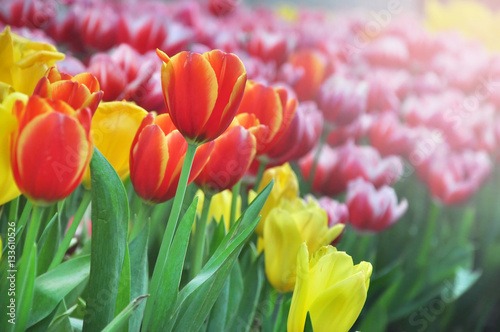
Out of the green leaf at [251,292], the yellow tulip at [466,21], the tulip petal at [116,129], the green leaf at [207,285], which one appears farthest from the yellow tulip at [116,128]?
the yellow tulip at [466,21]

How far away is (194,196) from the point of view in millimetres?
657

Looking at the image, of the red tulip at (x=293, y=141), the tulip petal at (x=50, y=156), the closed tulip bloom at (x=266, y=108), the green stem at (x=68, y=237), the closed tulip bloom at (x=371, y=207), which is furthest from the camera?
the closed tulip bloom at (x=371, y=207)

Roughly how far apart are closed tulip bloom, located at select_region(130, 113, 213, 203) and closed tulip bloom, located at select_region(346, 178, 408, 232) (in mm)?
492

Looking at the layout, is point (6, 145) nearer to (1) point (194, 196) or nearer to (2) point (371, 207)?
(1) point (194, 196)

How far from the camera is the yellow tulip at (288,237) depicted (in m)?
0.55

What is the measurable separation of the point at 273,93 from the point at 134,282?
0.21m

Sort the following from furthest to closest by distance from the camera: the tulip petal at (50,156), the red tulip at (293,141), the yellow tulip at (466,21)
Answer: the yellow tulip at (466,21) < the red tulip at (293,141) < the tulip petal at (50,156)

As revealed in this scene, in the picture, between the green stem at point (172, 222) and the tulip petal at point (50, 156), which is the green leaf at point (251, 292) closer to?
the green stem at point (172, 222)

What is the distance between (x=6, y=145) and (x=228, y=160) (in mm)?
181

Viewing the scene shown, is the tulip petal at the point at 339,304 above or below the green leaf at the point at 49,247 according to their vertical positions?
above

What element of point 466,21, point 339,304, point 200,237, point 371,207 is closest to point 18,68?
point 200,237

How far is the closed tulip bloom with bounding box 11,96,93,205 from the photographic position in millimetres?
357

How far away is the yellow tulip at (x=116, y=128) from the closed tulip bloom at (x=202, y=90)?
6cm

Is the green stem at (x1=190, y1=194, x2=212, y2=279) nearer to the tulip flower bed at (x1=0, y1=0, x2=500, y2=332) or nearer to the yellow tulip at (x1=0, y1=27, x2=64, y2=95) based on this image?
the tulip flower bed at (x1=0, y1=0, x2=500, y2=332)
